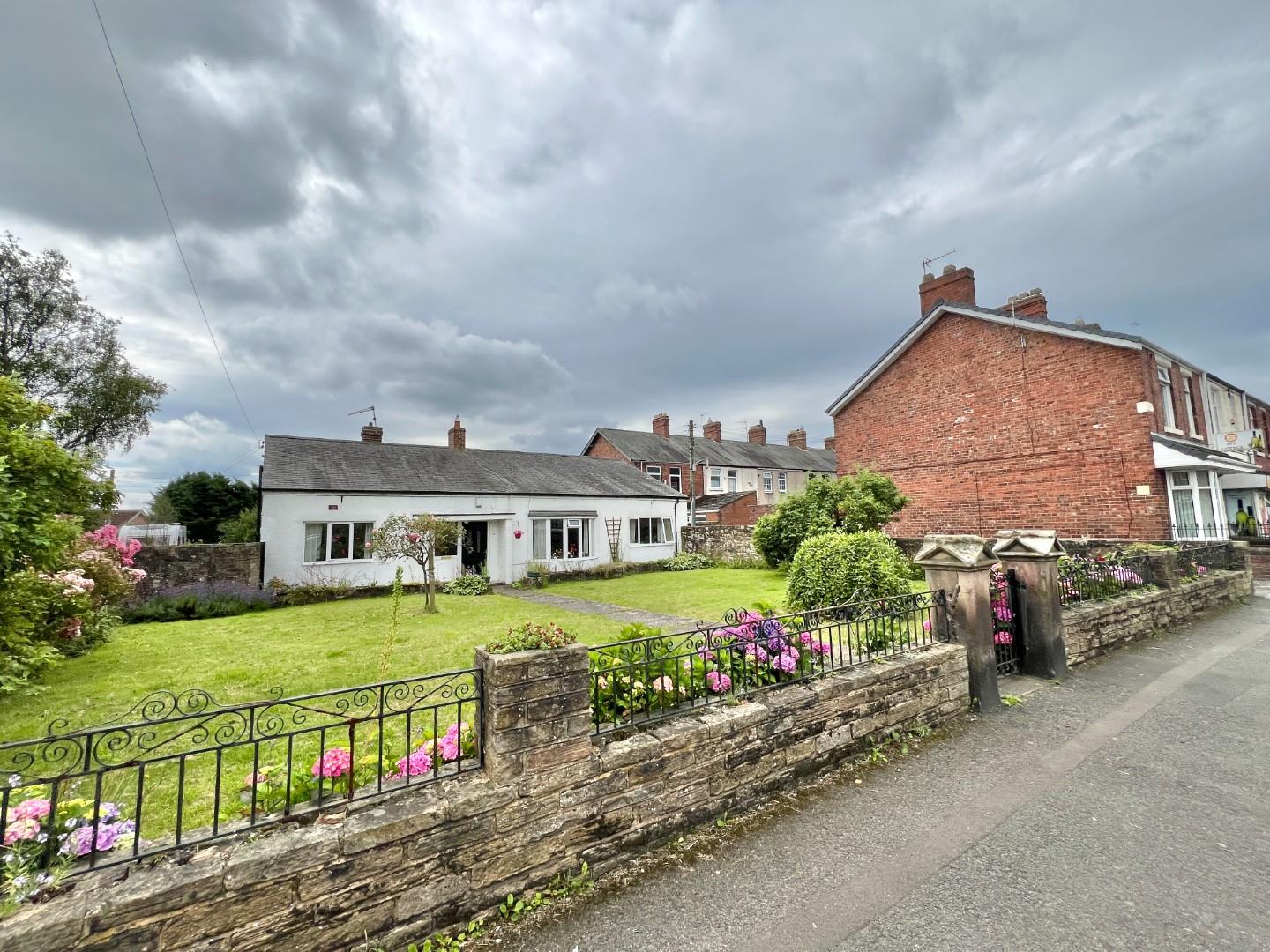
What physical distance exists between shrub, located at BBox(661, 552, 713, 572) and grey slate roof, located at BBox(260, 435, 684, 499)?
127 inches

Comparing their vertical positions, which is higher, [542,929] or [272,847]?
[272,847]

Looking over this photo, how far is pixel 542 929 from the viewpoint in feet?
9.75

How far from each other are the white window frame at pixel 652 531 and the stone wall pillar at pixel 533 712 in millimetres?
20879

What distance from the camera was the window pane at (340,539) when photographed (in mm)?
17172

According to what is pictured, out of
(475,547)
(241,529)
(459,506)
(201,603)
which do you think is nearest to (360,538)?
(459,506)

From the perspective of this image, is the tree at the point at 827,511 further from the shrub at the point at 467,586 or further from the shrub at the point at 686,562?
the shrub at the point at 467,586

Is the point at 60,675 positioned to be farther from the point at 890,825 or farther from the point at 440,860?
the point at 890,825

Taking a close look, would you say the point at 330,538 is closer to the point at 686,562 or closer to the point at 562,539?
the point at 562,539

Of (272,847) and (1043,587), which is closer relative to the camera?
(272,847)

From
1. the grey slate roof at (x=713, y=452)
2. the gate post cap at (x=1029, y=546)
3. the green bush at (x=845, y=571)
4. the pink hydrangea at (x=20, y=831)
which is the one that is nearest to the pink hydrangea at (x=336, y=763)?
the pink hydrangea at (x=20, y=831)

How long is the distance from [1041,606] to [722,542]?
18.6 metres

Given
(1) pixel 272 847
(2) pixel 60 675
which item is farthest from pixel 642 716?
(2) pixel 60 675

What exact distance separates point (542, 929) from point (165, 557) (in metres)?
16.9

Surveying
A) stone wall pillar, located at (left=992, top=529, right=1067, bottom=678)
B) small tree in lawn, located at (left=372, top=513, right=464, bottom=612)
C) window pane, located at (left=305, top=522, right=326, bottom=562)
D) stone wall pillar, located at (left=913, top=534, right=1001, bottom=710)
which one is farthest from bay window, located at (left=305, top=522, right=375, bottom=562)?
stone wall pillar, located at (left=992, top=529, right=1067, bottom=678)
